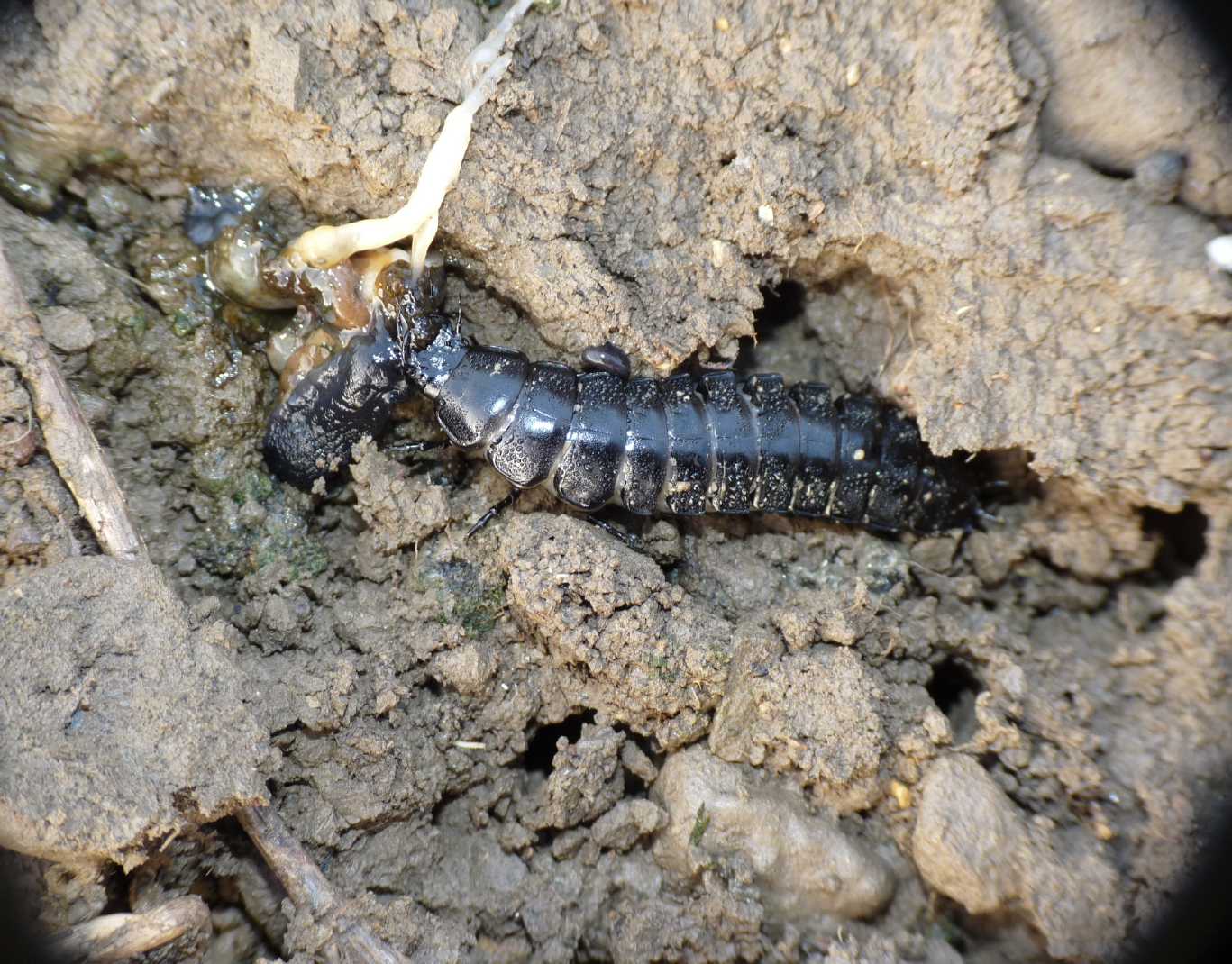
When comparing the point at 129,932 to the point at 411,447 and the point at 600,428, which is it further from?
the point at 600,428

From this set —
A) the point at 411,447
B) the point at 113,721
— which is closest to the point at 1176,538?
the point at 411,447

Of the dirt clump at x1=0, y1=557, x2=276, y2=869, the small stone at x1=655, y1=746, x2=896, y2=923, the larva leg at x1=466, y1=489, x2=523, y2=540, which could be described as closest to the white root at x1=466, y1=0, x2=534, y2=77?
the larva leg at x1=466, y1=489, x2=523, y2=540

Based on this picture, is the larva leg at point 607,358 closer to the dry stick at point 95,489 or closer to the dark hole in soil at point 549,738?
the dark hole in soil at point 549,738

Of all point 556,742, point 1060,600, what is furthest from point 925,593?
point 556,742

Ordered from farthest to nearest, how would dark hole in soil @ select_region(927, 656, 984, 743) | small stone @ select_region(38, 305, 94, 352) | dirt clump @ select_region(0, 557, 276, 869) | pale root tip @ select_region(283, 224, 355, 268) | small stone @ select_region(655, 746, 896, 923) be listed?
dark hole in soil @ select_region(927, 656, 984, 743) < pale root tip @ select_region(283, 224, 355, 268) < small stone @ select_region(655, 746, 896, 923) < small stone @ select_region(38, 305, 94, 352) < dirt clump @ select_region(0, 557, 276, 869)

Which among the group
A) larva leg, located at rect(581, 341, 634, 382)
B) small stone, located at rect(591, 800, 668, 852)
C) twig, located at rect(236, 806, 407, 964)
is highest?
larva leg, located at rect(581, 341, 634, 382)

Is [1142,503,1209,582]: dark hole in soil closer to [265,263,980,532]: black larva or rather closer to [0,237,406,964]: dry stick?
[265,263,980,532]: black larva
